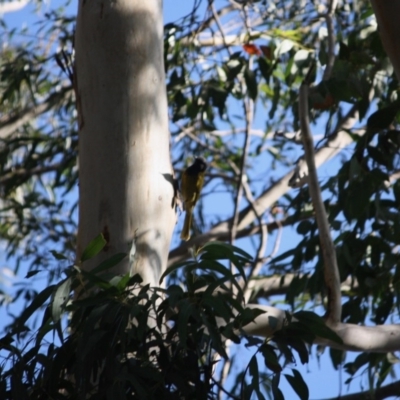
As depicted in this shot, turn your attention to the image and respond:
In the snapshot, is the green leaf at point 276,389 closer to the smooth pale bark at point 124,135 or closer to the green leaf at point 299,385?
the green leaf at point 299,385

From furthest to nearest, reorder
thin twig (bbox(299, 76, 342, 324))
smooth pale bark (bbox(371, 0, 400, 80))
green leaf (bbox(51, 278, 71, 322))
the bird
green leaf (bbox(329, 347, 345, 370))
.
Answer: the bird → green leaf (bbox(329, 347, 345, 370)) → thin twig (bbox(299, 76, 342, 324)) → green leaf (bbox(51, 278, 71, 322)) → smooth pale bark (bbox(371, 0, 400, 80))

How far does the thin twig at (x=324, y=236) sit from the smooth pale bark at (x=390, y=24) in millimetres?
738

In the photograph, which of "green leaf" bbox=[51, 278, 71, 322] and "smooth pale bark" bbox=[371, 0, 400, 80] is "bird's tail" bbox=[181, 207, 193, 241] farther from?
"smooth pale bark" bbox=[371, 0, 400, 80]

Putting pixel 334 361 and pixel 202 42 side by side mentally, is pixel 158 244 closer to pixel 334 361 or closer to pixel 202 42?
pixel 334 361

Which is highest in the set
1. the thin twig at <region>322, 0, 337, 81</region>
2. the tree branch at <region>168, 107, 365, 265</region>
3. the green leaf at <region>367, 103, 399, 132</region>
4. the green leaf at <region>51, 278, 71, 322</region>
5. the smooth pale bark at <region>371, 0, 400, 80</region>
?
the tree branch at <region>168, 107, 365, 265</region>

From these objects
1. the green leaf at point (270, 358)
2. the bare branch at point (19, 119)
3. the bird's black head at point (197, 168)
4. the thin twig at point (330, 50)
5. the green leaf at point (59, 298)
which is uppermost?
the bare branch at point (19, 119)

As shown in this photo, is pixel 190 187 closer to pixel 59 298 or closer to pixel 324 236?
pixel 324 236

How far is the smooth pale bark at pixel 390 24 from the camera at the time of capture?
1663mm

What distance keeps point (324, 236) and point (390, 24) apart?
0.81m

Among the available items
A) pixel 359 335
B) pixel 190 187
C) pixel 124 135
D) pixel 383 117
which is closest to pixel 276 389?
pixel 359 335

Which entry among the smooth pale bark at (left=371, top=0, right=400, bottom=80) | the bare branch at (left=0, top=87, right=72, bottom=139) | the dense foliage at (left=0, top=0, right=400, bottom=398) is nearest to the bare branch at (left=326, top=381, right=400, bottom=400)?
the dense foliage at (left=0, top=0, right=400, bottom=398)

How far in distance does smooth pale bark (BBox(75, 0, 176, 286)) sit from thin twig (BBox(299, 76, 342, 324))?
43cm

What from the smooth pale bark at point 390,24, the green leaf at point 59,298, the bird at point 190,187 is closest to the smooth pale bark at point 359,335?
the green leaf at point 59,298

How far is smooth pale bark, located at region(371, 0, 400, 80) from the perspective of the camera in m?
1.66
